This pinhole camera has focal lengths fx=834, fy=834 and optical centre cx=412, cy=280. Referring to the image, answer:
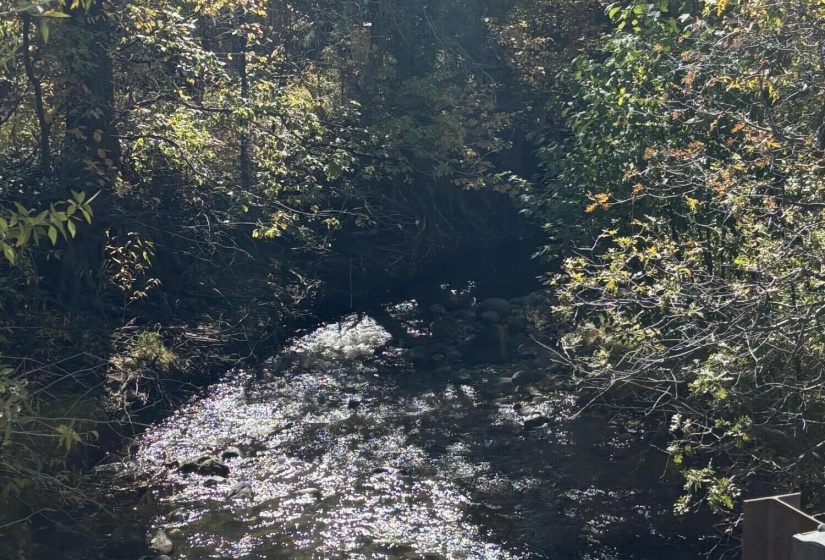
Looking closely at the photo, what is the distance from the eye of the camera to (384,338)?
13.2 metres

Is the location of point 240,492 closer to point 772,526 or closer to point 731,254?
point 731,254

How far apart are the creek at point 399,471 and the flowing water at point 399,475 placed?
0.06 ft

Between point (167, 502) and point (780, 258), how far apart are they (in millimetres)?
5786

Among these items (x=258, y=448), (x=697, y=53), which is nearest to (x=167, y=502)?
(x=258, y=448)

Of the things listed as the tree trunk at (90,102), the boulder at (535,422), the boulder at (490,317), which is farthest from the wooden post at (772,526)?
the boulder at (490,317)

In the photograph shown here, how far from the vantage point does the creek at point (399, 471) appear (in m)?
7.21

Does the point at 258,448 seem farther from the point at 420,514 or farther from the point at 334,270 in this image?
the point at 334,270

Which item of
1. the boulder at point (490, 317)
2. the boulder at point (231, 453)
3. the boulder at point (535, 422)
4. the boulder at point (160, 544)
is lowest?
the boulder at point (160, 544)

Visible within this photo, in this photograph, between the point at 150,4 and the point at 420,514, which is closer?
the point at 420,514

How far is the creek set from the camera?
7.21 m

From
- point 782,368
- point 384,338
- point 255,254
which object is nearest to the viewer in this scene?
point 782,368

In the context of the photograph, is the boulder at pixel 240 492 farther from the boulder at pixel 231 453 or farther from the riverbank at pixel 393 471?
the boulder at pixel 231 453

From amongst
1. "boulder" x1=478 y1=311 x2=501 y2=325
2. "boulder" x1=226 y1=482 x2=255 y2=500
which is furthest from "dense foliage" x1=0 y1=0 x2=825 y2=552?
"boulder" x1=478 y1=311 x2=501 y2=325

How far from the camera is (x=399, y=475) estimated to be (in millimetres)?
8500
